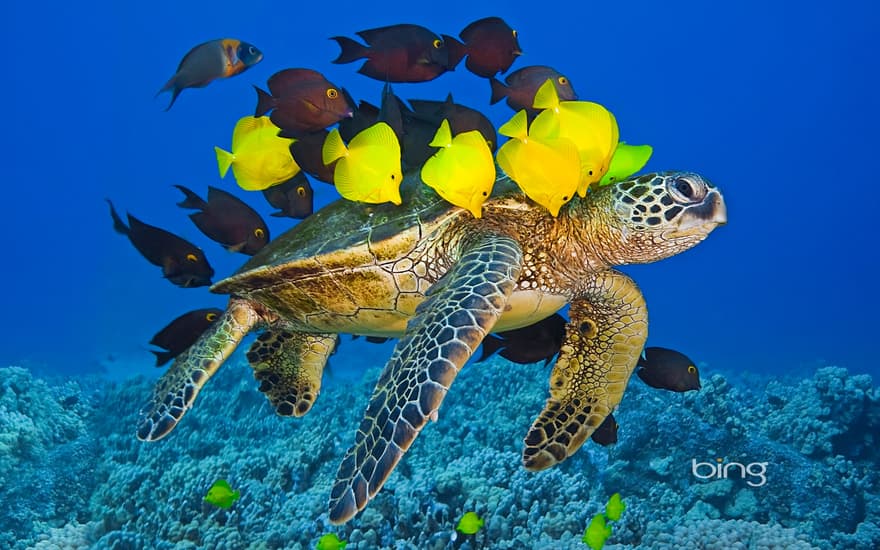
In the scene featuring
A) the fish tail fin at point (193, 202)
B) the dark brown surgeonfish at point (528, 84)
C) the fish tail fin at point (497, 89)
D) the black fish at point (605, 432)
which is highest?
the dark brown surgeonfish at point (528, 84)

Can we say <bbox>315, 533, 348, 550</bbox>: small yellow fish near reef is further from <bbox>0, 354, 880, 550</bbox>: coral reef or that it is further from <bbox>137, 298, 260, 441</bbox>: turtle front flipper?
<bbox>137, 298, 260, 441</bbox>: turtle front flipper

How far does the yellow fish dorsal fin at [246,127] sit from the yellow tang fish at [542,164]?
5.74ft

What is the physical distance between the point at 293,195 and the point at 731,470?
4827 mm

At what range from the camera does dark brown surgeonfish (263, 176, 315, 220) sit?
12.9ft

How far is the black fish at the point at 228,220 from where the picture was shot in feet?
12.3

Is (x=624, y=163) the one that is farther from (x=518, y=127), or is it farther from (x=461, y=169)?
(x=461, y=169)

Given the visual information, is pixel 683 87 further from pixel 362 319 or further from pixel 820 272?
pixel 362 319

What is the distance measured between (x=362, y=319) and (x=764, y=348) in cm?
3927

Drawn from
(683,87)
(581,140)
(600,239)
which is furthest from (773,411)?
(683,87)

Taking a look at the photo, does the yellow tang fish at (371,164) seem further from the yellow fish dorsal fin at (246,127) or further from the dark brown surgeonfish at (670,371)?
the dark brown surgeonfish at (670,371)

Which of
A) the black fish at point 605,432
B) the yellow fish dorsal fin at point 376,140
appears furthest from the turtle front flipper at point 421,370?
the black fish at point 605,432

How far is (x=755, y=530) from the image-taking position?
434 cm

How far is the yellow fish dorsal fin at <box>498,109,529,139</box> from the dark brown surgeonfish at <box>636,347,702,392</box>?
1.86 m

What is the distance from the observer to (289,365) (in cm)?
440
